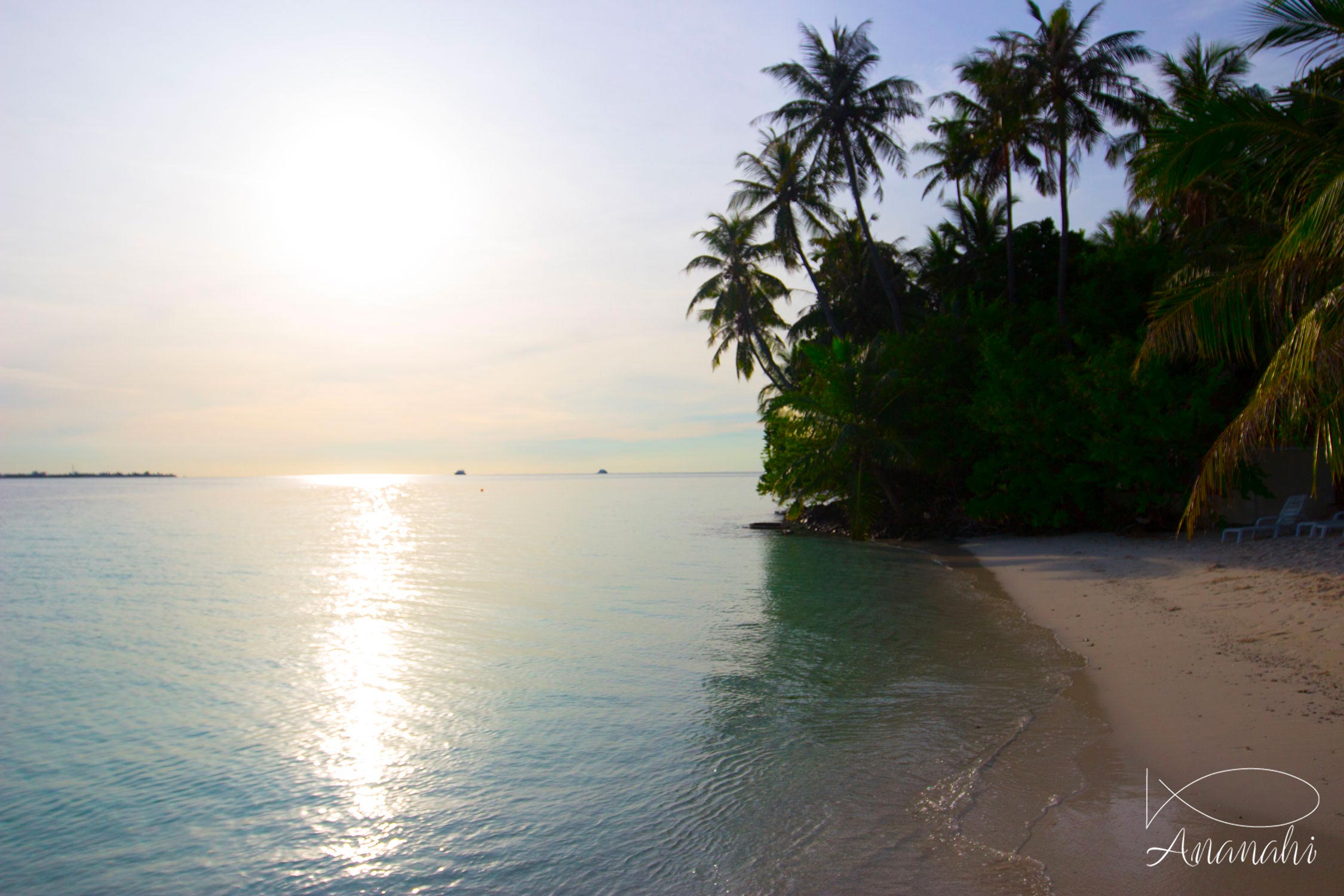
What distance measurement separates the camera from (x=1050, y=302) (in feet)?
78.9

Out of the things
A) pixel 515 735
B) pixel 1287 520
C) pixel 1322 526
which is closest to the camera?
pixel 515 735

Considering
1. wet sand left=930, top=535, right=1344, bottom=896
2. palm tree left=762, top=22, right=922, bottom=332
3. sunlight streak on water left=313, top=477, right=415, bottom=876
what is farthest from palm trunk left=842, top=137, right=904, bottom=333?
sunlight streak on water left=313, top=477, right=415, bottom=876

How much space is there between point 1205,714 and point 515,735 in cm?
560

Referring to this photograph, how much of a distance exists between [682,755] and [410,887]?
2.43 m

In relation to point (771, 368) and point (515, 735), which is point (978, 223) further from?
point (515, 735)

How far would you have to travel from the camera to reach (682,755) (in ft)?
20.2

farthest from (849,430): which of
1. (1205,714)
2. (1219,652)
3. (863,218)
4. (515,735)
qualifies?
(515,735)

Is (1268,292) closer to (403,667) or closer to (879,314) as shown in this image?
(403,667)

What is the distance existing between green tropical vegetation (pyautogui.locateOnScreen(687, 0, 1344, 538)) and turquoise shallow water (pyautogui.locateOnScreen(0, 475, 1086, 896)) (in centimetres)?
388

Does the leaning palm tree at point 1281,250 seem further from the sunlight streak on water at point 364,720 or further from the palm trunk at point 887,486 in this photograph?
the palm trunk at point 887,486

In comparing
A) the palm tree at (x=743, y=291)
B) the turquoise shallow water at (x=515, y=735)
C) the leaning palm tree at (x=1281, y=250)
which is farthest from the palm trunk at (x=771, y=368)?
the leaning palm tree at (x=1281, y=250)

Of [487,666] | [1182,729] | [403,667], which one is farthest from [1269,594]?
[403,667]

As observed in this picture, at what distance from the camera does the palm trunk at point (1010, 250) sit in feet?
78.7

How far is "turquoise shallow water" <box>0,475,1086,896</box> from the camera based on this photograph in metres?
4.51
